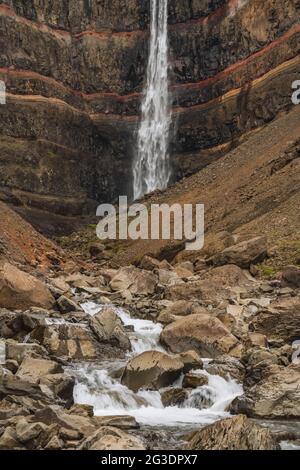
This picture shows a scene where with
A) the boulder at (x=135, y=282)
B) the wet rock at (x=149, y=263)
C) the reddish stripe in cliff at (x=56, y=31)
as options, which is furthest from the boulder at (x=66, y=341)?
the reddish stripe in cliff at (x=56, y=31)

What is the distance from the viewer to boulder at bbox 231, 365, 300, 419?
13172 mm

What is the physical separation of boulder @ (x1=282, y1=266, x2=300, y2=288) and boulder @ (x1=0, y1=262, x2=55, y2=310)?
9287 mm

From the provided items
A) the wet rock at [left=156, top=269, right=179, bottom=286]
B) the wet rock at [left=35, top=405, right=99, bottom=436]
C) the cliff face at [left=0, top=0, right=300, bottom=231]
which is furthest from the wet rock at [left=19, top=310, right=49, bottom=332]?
the cliff face at [left=0, top=0, right=300, bottom=231]

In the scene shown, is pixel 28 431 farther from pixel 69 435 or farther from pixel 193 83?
pixel 193 83

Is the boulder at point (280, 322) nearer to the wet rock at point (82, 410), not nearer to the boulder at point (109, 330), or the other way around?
the boulder at point (109, 330)

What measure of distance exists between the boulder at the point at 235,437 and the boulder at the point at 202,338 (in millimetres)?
7251

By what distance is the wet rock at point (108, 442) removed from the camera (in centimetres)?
949

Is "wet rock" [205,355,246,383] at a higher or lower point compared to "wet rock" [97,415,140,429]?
higher

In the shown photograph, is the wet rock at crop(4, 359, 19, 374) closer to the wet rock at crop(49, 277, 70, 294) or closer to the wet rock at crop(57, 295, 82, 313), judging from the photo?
→ the wet rock at crop(57, 295, 82, 313)

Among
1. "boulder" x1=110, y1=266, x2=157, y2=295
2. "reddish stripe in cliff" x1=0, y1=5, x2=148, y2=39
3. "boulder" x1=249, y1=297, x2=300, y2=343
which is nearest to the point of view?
"boulder" x1=249, y1=297, x2=300, y2=343

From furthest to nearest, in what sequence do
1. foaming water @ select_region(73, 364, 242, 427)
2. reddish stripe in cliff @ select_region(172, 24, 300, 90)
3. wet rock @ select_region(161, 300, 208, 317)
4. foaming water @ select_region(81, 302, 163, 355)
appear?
reddish stripe in cliff @ select_region(172, 24, 300, 90)
wet rock @ select_region(161, 300, 208, 317)
foaming water @ select_region(81, 302, 163, 355)
foaming water @ select_region(73, 364, 242, 427)

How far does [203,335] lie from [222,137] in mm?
44627

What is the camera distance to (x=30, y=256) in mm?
30984
